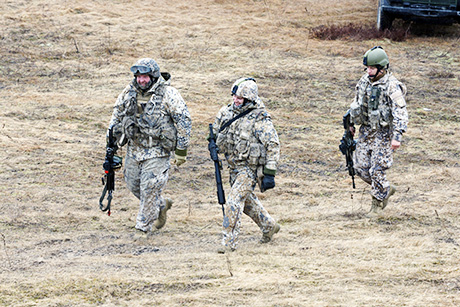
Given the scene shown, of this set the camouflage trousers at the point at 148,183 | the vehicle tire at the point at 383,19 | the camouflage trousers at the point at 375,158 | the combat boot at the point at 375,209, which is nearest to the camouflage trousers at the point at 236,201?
the camouflage trousers at the point at 148,183

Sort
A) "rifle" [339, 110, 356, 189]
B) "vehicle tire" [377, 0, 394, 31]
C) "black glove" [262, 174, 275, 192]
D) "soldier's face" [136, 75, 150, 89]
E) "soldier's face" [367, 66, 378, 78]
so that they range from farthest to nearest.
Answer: "vehicle tire" [377, 0, 394, 31]
"rifle" [339, 110, 356, 189]
"soldier's face" [367, 66, 378, 78]
"soldier's face" [136, 75, 150, 89]
"black glove" [262, 174, 275, 192]

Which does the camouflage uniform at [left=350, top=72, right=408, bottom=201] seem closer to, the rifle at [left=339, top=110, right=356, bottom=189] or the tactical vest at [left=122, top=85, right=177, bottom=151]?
the rifle at [left=339, top=110, right=356, bottom=189]

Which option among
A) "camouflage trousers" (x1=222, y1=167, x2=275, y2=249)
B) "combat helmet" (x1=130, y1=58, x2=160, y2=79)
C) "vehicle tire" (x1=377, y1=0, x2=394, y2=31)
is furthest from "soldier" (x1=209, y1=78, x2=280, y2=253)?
"vehicle tire" (x1=377, y1=0, x2=394, y2=31)

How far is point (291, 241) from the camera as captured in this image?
7117 mm

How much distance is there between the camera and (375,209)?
780 centimetres

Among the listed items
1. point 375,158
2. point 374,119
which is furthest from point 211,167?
point 374,119

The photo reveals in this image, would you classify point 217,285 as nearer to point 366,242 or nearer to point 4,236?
point 366,242

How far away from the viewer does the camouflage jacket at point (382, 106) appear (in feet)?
23.5

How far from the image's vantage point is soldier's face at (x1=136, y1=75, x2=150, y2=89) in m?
6.68

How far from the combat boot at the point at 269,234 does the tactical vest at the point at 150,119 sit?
146 cm

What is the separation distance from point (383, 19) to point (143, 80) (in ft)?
35.0

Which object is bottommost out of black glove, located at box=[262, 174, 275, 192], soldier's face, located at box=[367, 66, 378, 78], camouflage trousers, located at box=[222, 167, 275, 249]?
camouflage trousers, located at box=[222, 167, 275, 249]

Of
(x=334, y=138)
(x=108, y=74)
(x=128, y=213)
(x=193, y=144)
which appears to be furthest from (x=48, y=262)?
(x=108, y=74)

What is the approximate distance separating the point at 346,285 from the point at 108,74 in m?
8.95
